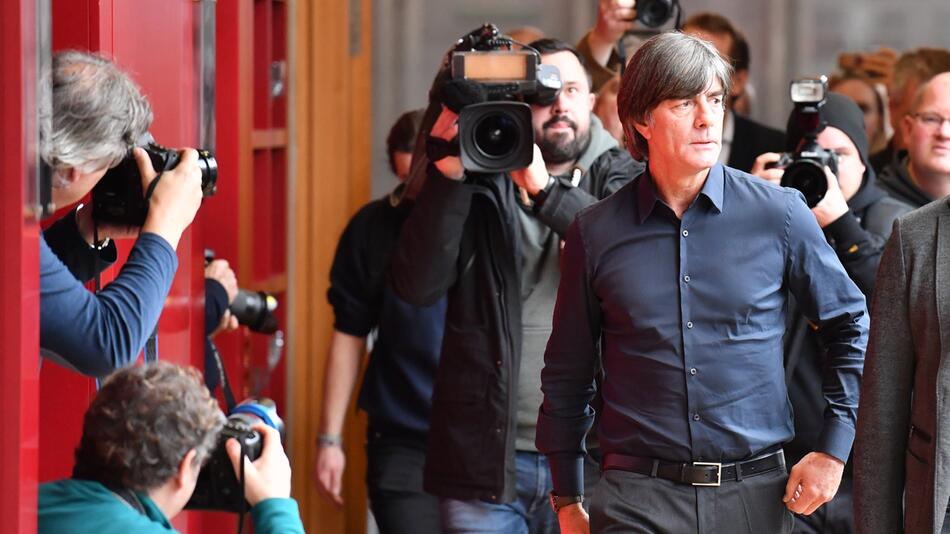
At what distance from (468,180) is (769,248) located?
84cm

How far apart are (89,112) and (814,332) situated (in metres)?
1.88

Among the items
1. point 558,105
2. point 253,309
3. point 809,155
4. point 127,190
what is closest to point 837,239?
point 809,155

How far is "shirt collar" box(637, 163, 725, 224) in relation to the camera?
261 centimetres

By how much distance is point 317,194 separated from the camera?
190 inches

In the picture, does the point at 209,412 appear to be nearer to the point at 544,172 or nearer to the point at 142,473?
the point at 142,473

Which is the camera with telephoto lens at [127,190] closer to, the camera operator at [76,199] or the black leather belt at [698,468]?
the camera operator at [76,199]

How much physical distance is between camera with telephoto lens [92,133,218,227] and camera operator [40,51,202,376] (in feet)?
0.19

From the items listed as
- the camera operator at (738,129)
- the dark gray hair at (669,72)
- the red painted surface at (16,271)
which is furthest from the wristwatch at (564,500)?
the camera operator at (738,129)

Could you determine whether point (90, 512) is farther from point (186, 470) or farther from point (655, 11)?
point (655, 11)

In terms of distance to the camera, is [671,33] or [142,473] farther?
[671,33]

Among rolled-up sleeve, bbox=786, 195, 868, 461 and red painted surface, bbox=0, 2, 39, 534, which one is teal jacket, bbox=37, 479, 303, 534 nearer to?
red painted surface, bbox=0, 2, 39, 534

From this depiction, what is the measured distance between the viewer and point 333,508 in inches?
190

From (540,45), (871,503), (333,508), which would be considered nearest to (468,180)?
(540,45)

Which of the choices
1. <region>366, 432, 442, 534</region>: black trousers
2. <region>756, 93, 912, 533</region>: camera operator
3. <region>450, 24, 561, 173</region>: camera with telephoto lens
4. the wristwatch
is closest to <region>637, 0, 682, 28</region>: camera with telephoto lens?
<region>756, 93, 912, 533</region>: camera operator
